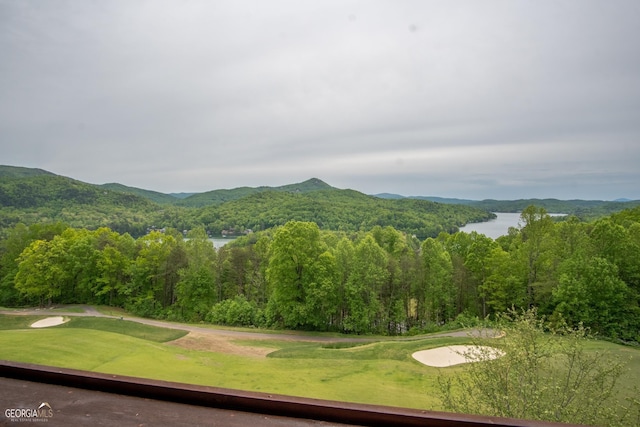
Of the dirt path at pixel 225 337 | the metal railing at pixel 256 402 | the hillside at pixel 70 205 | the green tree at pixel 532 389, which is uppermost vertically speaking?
the hillside at pixel 70 205

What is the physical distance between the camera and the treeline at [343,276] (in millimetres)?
28578

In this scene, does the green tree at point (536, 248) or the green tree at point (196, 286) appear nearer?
the green tree at point (536, 248)

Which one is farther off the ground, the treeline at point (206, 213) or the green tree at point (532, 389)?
the treeline at point (206, 213)

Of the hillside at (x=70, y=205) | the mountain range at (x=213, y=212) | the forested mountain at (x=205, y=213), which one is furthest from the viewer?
the mountain range at (x=213, y=212)

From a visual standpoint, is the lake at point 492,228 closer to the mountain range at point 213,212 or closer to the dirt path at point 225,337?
the mountain range at point 213,212

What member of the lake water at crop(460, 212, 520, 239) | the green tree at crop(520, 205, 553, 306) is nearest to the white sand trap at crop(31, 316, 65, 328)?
the green tree at crop(520, 205, 553, 306)

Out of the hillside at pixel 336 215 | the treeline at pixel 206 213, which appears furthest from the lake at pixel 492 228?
the treeline at pixel 206 213

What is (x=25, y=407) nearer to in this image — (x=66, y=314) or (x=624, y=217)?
(x=66, y=314)

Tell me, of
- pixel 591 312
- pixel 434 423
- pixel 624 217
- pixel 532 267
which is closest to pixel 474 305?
pixel 532 267

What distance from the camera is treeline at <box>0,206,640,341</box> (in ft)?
93.8

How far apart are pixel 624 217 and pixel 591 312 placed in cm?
1744

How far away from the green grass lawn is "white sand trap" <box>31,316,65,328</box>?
7.72 metres

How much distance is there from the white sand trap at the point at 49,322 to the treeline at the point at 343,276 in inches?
309

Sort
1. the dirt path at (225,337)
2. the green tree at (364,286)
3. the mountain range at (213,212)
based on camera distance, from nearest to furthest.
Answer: the dirt path at (225,337), the green tree at (364,286), the mountain range at (213,212)
